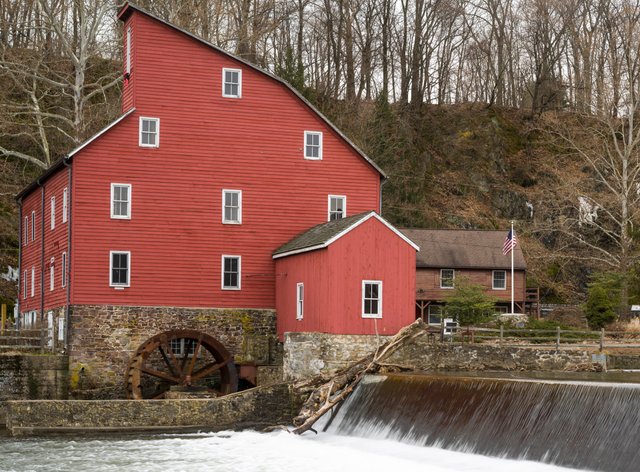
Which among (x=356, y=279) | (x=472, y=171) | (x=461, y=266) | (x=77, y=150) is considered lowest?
(x=356, y=279)

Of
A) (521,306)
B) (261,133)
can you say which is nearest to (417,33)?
(521,306)

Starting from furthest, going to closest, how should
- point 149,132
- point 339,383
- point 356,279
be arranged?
point 149,132 < point 356,279 < point 339,383

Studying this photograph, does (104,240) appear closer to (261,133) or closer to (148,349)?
(148,349)

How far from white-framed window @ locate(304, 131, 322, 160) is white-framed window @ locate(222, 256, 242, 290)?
420 cm

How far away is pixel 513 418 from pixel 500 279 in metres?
29.6

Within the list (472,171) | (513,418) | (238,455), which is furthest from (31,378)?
(472,171)

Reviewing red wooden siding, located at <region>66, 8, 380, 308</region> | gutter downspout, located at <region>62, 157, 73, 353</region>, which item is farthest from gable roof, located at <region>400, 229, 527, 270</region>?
gutter downspout, located at <region>62, 157, 73, 353</region>

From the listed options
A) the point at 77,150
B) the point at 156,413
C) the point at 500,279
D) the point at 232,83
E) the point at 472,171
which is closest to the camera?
the point at 156,413

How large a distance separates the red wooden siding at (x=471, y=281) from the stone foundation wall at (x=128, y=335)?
1638cm

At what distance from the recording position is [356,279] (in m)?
30.4

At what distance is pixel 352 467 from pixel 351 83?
1763 inches

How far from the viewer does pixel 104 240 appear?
32531mm

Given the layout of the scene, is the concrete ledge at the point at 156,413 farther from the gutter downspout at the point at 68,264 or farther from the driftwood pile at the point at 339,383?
the gutter downspout at the point at 68,264

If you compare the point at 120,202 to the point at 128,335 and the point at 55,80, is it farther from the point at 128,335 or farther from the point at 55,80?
the point at 55,80
